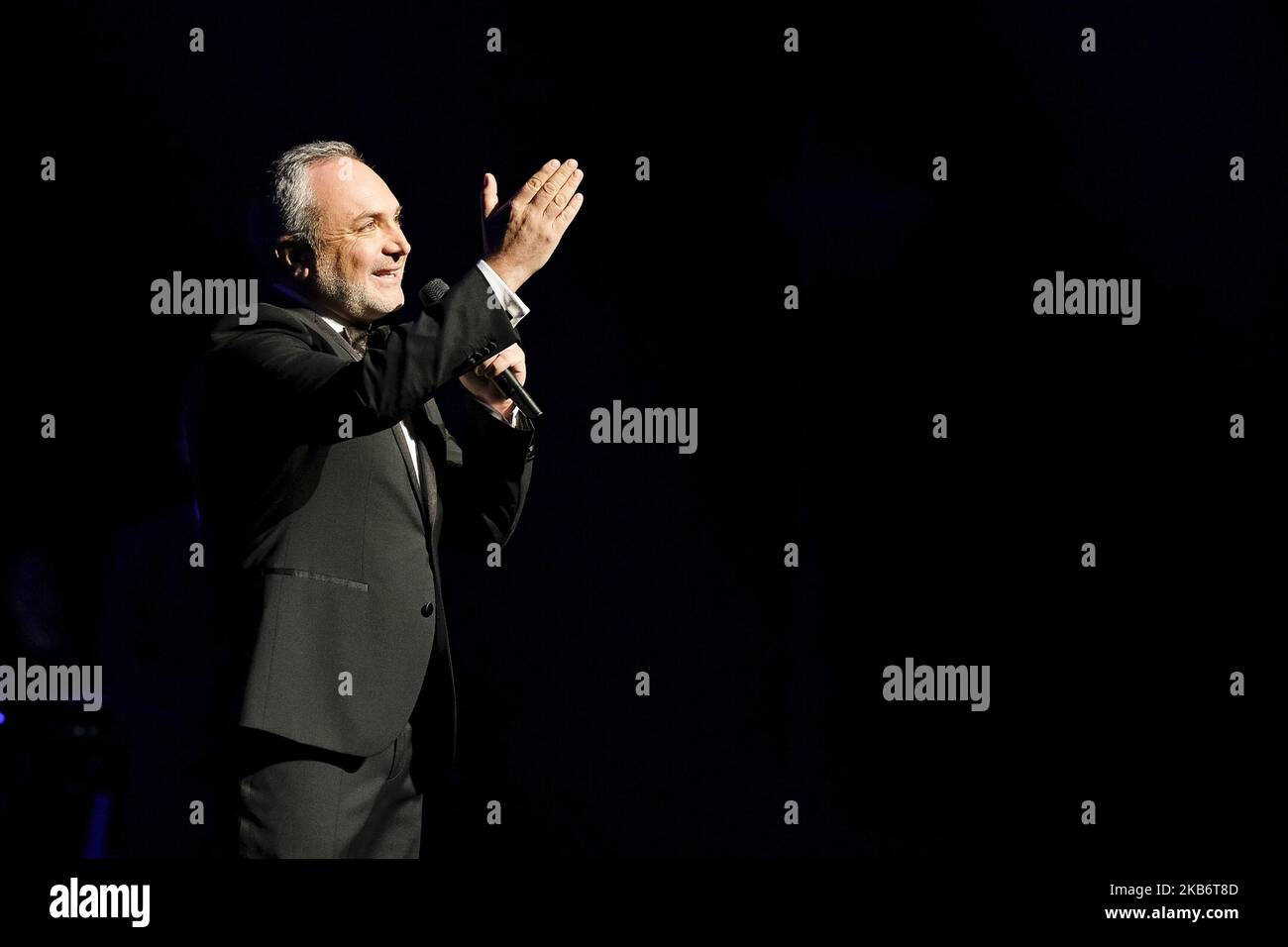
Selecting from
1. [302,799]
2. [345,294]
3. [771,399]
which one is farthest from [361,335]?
[771,399]

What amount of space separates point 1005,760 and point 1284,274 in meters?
1.39

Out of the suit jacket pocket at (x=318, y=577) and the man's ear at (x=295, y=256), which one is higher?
the man's ear at (x=295, y=256)

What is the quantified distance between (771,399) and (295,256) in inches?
61.2

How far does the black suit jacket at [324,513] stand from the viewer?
65.2 inches

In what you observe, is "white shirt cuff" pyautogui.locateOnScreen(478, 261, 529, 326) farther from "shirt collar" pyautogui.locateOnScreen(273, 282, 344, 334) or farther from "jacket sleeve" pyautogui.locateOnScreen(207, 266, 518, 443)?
"shirt collar" pyautogui.locateOnScreen(273, 282, 344, 334)

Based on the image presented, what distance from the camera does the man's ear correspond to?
1.93 metres

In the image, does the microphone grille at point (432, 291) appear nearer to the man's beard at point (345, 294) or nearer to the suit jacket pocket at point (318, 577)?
the man's beard at point (345, 294)

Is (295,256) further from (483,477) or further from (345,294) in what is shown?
(483,477)

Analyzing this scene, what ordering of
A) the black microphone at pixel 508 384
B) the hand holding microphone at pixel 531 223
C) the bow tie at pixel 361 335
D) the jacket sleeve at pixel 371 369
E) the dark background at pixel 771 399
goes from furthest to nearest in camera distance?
the dark background at pixel 771 399 < the bow tie at pixel 361 335 < the black microphone at pixel 508 384 < the hand holding microphone at pixel 531 223 < the jacket sleeve at pixel 371 369

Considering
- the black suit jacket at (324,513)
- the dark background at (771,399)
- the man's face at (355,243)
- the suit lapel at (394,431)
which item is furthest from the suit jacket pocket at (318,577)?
the dark background at (771,399)

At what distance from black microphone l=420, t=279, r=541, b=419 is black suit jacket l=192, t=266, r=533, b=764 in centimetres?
12

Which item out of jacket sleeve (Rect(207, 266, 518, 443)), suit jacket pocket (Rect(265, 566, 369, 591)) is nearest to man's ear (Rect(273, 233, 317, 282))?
jacket sleeve (Rect(207, 266, 518, 443))

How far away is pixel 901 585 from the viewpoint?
3180 millimetres
